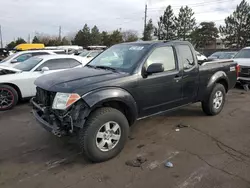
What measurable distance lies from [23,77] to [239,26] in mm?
46154

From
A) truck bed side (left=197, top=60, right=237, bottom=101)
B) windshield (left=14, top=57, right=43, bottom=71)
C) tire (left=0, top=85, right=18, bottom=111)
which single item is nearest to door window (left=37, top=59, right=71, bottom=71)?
windshield (left=14, top=57, right=43, bottom=71)

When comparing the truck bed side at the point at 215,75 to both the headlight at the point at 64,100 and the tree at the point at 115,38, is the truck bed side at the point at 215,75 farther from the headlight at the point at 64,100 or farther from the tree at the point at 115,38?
the tree at the point at 115,38

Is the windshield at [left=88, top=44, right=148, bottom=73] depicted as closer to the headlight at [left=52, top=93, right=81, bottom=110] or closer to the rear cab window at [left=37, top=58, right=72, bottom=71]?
the headlight at [left=52, top=93, right=81, bottom=110]

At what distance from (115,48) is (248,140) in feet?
10.2

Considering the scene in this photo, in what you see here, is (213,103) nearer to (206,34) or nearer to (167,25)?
(167,25)

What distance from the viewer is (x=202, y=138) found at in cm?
437

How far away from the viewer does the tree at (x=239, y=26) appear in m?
42.4

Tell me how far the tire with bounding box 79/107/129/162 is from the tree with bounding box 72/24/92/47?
55.5 m

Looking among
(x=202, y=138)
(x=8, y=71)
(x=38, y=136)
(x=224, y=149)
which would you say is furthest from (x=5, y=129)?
(x=224, y=149)

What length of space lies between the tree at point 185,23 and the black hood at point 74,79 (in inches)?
1837

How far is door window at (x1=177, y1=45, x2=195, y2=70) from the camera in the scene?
4738 millimetres

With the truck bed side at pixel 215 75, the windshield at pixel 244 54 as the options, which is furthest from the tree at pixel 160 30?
the truck bed side at pixel 215 75

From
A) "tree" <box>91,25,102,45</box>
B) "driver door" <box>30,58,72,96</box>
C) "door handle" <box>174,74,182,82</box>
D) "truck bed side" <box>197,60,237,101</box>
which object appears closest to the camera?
"door handle" <box>174,74,182,82</box>

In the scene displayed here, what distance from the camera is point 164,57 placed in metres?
4.45
